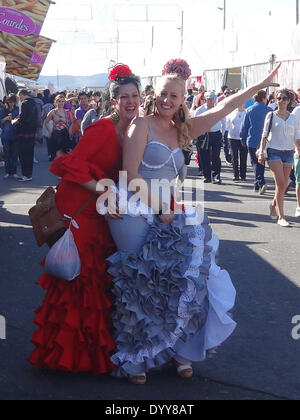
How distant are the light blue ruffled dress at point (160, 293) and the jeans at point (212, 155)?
37.4ft

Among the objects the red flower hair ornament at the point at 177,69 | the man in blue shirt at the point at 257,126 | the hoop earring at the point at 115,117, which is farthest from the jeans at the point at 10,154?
the hoop earring at the point at 115,117

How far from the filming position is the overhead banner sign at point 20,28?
20.3 m

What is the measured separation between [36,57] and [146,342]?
75.4 feet

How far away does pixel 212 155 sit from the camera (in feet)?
53.6

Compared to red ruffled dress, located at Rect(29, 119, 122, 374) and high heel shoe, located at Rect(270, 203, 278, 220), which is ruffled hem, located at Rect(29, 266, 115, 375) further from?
high heel shoe, located at Rect(270, 203, 278, 220)

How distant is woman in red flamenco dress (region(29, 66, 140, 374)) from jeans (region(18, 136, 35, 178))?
12004 mm

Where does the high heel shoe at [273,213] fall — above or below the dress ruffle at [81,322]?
below

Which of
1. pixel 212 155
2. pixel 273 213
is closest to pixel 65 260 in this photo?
pixel 273 213

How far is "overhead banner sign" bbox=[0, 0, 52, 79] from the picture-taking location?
2031 centimetres

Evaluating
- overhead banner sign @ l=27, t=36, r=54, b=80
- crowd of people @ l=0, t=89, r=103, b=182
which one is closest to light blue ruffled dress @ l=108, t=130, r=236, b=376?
→ crowd of people @ l=0, t=89, r=103, b=182

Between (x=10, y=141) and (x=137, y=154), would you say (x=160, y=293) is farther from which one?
(x=10, y=141)

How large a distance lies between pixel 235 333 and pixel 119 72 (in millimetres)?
2129

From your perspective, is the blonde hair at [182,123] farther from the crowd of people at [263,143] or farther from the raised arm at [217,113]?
the crowd of people at [263,143]

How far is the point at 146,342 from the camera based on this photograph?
4.80m
